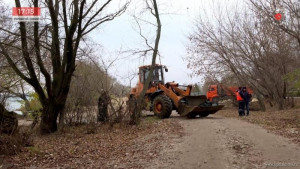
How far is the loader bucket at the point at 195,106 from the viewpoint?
15.6 meters

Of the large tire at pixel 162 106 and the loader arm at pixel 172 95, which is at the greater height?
the loader arm at pixel 172 95

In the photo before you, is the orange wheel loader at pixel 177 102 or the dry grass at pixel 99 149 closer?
the dry grass at pixel 99 149

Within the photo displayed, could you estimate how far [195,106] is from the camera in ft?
51.6

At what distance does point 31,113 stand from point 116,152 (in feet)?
33.1

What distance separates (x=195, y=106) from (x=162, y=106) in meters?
1.64

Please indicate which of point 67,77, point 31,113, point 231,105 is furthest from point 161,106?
point 231,105

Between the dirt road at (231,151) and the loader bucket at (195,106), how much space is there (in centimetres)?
441

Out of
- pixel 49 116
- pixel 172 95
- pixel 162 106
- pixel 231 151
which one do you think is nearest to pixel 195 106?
pixel 172 95

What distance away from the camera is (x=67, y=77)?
1420cm

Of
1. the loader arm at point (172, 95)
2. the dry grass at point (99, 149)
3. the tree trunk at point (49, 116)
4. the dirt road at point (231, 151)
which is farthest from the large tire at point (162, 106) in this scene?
the dirt road at point (231, 151)

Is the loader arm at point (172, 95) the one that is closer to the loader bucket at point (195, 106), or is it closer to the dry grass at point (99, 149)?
the loader bucket at point (195, 106)

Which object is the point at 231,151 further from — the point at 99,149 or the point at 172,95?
the point at 172,95

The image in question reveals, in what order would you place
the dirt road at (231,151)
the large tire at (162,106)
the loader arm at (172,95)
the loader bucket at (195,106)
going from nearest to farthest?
the dirt road at (231,151), the loader bucket at (195,106), the large tire at (162,106), the loader arm at (172,95)

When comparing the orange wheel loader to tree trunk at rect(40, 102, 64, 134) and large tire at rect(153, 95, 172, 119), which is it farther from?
tree trunk at rect(40, 102, 64, 134)
